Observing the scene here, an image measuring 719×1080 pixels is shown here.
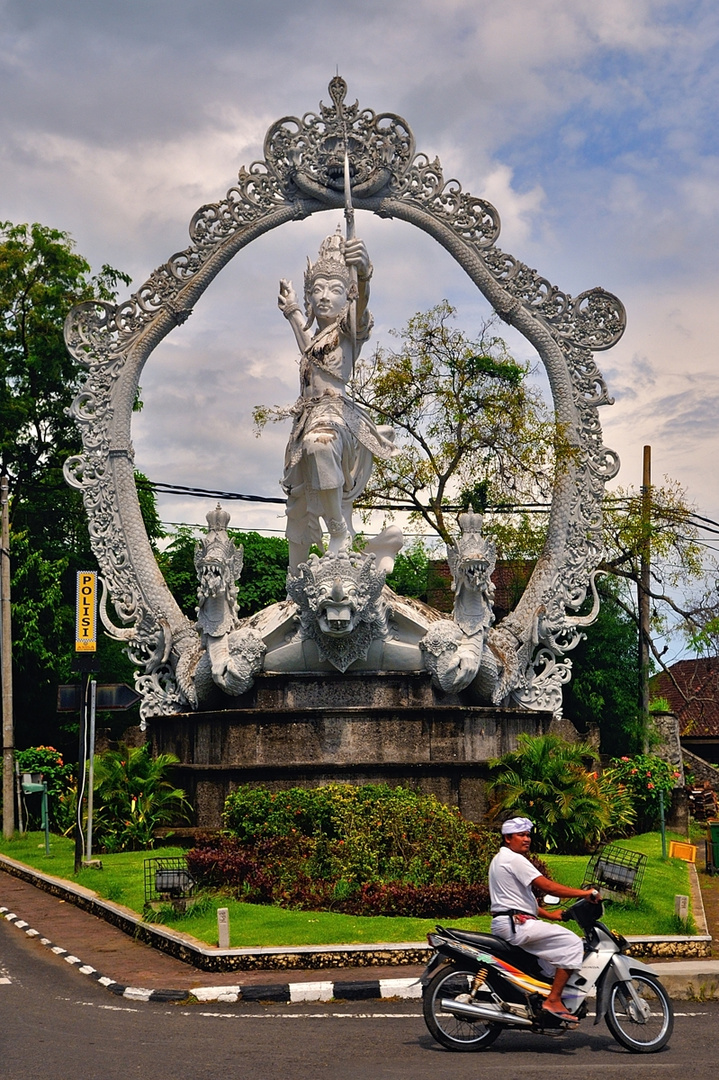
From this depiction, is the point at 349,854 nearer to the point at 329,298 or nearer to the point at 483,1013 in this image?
the point at 483,1013

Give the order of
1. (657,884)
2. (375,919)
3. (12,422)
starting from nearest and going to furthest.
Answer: (375,919) < (657,884) < (12,422)

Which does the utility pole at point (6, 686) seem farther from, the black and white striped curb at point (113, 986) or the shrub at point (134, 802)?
the black and white striped curb at point (113, 986)

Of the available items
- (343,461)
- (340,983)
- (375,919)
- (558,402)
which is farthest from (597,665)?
(340,983)

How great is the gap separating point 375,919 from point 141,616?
862 centimetres

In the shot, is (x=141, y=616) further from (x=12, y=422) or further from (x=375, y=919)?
(x=12, y=422)

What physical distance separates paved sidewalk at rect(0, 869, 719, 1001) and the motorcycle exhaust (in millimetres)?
570

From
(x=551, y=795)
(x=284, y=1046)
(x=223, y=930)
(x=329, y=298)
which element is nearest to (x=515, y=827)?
(x=284, y=1046)

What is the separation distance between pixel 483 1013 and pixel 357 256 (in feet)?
39.0

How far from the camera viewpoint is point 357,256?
677 inches

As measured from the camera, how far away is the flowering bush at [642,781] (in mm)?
18203

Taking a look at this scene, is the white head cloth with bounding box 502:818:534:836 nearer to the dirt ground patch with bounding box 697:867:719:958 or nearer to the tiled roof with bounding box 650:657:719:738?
the dirt ground patch with bounding box 697:867:719:958

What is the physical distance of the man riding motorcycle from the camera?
7.23 meters

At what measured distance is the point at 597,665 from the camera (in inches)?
969

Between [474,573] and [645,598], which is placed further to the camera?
[645,598]
